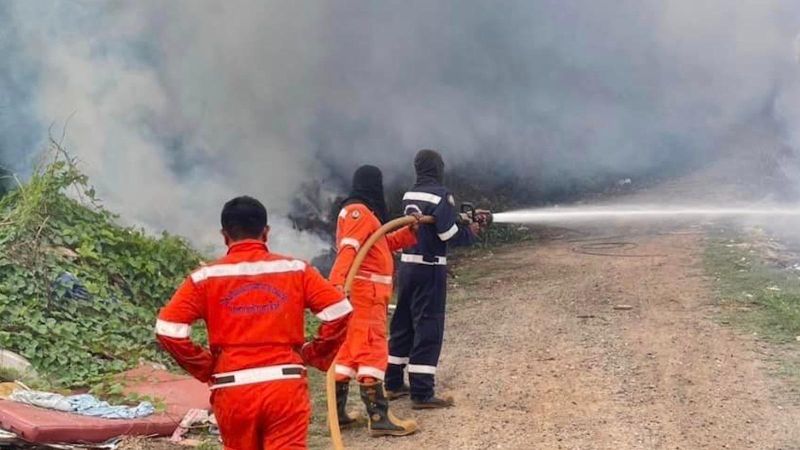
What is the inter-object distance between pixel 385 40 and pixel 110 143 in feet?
15.2

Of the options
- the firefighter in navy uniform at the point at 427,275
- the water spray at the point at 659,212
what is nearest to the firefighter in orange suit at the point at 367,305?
the firefighter in navy uniform at the point at 427,275

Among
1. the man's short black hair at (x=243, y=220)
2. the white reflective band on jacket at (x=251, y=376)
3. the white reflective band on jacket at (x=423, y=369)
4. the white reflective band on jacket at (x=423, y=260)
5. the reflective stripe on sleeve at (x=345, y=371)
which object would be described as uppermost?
the man's short black hair at (x=243, y=220)

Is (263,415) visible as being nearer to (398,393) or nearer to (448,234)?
(448,234)

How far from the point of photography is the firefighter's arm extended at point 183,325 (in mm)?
3258

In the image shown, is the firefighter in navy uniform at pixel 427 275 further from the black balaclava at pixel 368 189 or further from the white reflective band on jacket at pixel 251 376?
the white reflective band on jacket at pixel 251 376

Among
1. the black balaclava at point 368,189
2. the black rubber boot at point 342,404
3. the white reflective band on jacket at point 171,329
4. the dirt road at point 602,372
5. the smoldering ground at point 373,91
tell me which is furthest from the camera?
the smoldering ground at point 373,91

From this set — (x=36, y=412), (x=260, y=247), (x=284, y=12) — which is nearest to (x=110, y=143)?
(x=284, y=12)

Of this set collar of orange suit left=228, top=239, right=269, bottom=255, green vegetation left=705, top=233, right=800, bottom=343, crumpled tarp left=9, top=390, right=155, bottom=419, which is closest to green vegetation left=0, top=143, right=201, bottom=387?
crumpled tarp left=9, top=390, right=155, bottom=419

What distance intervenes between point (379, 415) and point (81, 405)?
5.94 feet

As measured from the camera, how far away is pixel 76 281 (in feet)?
21.8

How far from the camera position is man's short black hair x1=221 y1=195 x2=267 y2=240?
342cm

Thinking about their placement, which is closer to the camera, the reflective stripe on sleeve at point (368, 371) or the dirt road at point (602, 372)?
the dirt road at point (602, 372)

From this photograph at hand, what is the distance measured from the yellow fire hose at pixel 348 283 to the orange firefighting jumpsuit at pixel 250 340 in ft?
3.14

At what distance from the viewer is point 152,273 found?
7555 mm
